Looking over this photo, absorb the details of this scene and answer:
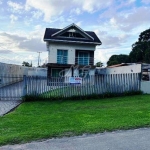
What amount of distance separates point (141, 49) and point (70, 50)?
105 feet

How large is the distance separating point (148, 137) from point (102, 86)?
9.71m

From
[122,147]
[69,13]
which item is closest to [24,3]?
[69,13]

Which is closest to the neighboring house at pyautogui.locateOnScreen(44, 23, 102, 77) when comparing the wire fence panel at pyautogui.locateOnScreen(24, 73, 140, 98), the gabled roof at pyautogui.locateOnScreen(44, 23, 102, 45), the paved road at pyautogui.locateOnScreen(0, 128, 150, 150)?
the gabled roof at pyautogui.locateOnScreen(44, 23, 102, 45)

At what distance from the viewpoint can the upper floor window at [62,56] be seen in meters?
29.2

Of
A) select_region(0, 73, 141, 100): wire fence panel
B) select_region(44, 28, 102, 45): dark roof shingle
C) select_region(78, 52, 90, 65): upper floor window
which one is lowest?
select_region(0, 73, 141, 100): wire fence panel

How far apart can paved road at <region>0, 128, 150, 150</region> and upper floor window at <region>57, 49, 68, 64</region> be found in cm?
2383

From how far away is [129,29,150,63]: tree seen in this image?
53969 mm

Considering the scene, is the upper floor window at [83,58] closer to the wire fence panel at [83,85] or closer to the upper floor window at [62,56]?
the upper floor window at [62,56]

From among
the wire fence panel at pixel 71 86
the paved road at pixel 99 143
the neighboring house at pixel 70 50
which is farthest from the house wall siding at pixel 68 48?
the paved road at pixel 99 143

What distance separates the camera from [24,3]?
49.9ft

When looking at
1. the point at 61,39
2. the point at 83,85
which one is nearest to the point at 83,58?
the point at 61,39

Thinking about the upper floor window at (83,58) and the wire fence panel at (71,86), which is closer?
the wire fence panel at (71,86)

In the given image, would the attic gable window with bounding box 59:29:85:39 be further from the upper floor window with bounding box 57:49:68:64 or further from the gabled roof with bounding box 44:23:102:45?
the upper floor window with bounding box 57:49:68:64

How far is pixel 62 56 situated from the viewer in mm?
29562
